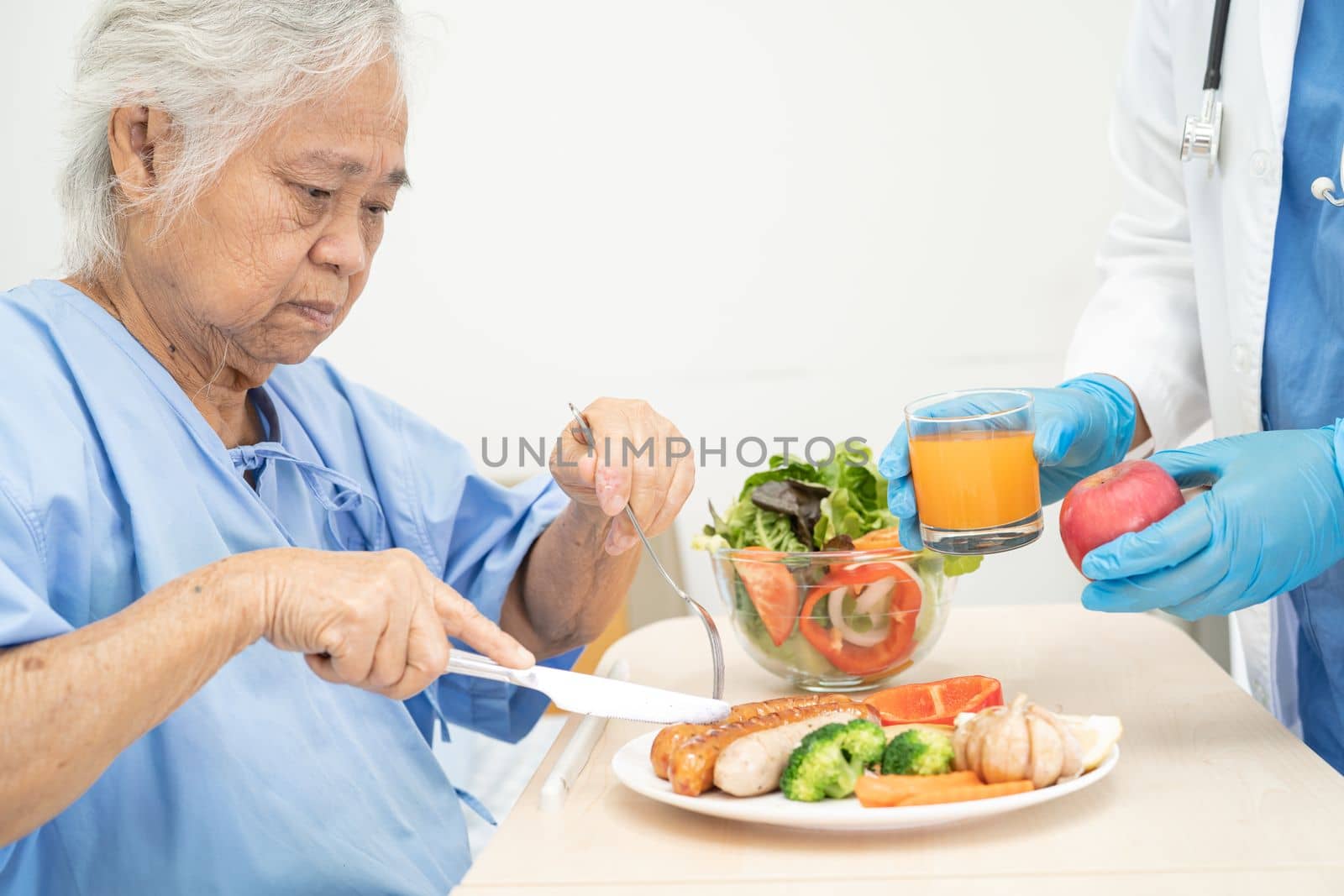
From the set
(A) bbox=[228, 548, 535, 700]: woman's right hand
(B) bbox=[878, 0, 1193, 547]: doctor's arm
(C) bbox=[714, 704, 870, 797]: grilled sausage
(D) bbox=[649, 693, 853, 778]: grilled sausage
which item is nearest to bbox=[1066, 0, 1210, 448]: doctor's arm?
(B) bbox=[878, 0, 1193, 547]: doctor's arm

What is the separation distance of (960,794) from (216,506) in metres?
0.81

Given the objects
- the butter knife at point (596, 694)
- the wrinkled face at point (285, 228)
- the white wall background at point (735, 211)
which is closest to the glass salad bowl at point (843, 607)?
the butter knife at point (596, 694)

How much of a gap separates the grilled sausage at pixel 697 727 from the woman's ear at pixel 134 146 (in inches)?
31.3

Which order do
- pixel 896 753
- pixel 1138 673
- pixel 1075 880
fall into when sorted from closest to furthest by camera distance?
pixel 1075 880 → pixel 896 753 → pixel 1138 673

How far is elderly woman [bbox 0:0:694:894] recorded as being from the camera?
93 cm

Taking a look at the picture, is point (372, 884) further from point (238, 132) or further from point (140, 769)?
point (238, 132)

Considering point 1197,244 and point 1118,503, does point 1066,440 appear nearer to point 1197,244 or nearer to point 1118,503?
point 1118,503

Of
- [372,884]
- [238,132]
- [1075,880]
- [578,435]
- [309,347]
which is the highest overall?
A: [238,132]

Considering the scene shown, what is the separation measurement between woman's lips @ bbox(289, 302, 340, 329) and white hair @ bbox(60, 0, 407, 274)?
0.17 m

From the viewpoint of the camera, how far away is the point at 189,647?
913 mm

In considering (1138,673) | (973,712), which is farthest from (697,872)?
(1138,673)

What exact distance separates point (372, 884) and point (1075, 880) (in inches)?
27.9

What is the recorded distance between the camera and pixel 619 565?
1.62 metres

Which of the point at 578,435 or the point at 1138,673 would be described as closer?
the point at 1138,673
